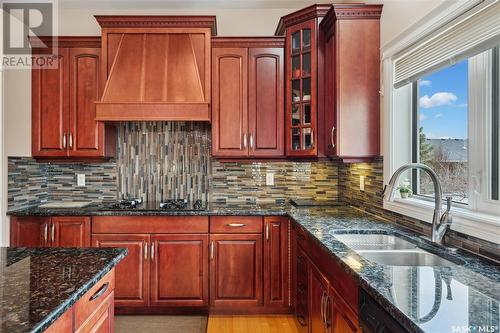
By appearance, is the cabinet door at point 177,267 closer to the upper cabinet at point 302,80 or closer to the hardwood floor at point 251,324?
the hardwood floor at point 251,324

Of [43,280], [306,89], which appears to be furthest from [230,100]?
[43,280]

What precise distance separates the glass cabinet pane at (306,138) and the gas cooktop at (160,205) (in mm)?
1035

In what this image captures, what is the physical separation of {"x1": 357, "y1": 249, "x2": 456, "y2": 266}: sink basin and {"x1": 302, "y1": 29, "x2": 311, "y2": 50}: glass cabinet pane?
1.82m

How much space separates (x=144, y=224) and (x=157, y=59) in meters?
1.46

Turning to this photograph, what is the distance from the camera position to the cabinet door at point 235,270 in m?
2.93

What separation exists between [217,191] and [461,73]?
231 centimetres

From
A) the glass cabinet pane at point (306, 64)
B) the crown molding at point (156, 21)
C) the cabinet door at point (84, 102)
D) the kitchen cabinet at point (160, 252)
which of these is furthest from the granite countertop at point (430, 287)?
the cabinet door at point (84, 102)

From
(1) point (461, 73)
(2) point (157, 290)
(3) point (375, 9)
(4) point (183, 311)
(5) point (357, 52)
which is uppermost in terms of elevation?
(3) point (375, 9)

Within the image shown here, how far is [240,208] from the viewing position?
10.1ft

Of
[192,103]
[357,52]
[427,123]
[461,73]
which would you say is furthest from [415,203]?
[192,103]

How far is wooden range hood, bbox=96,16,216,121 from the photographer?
303 centimetres

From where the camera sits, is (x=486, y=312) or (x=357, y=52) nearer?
(x=486, y=312)

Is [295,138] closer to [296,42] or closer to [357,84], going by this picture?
[357,84]

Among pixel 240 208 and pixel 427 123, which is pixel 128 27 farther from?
pixel 427 123
